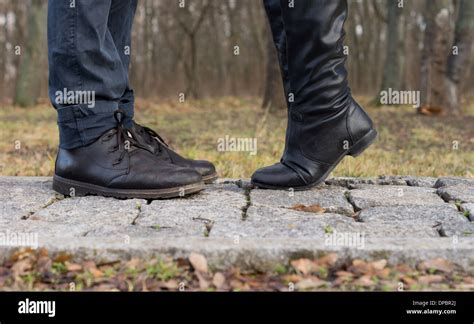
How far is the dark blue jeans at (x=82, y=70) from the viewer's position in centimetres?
241

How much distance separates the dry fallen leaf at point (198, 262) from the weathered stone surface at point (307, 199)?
684 millimetres

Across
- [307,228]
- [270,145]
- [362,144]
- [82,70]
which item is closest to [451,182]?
[362,144]

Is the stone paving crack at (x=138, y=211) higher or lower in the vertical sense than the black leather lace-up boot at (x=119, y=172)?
lower

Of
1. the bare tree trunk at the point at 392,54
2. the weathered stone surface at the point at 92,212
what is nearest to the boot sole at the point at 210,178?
the weathered stone surface at the point at 92,212

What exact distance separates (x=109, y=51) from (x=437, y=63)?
25.4 feet

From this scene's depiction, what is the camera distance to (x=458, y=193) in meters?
2.64

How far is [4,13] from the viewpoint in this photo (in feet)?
70.0

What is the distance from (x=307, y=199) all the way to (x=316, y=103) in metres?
0.35

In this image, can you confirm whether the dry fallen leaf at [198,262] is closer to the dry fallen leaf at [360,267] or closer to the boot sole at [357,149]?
the dry fallen leaf at [360,267]

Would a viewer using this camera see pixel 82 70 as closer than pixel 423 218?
No

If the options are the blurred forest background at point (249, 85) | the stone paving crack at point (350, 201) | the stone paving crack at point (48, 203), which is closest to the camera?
the stone paving crack at point (48, 203)

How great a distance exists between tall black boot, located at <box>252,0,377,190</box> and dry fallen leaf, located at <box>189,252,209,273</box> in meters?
0.94

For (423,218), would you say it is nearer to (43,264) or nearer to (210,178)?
(210,178)
